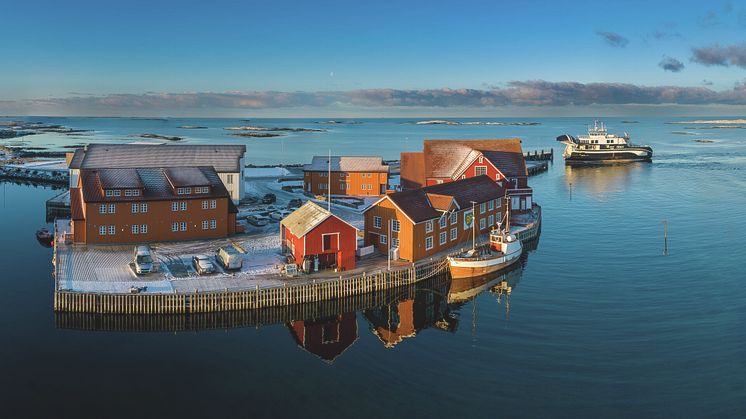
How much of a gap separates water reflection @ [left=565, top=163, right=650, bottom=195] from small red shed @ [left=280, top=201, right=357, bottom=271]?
187ft

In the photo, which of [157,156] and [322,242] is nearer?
[322,242]

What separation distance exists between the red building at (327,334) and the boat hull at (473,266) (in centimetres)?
→ 1068

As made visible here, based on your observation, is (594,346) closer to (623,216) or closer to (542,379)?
(542,379)

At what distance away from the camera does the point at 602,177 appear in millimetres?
111812

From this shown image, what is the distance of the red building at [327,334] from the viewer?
1270 inches

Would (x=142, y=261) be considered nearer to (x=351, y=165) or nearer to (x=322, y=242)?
(x=322, y=242)

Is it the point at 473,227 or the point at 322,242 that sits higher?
the point at 473,227

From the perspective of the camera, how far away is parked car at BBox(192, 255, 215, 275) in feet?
132

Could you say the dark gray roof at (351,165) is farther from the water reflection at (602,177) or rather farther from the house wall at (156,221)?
the water reflection at (602,177)

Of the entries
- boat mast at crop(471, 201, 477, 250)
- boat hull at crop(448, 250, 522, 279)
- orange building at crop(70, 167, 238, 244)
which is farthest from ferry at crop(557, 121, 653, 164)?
orange building at crop(70, 167, 238, 244)

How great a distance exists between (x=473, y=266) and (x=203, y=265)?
18.7m

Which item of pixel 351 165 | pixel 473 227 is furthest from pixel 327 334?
pixel 351 165

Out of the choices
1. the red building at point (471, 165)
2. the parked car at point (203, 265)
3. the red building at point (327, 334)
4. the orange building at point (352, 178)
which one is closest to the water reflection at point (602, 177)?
the red building at point (471, 165)

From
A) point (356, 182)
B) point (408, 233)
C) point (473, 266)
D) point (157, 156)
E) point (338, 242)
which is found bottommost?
point (473, 266)
